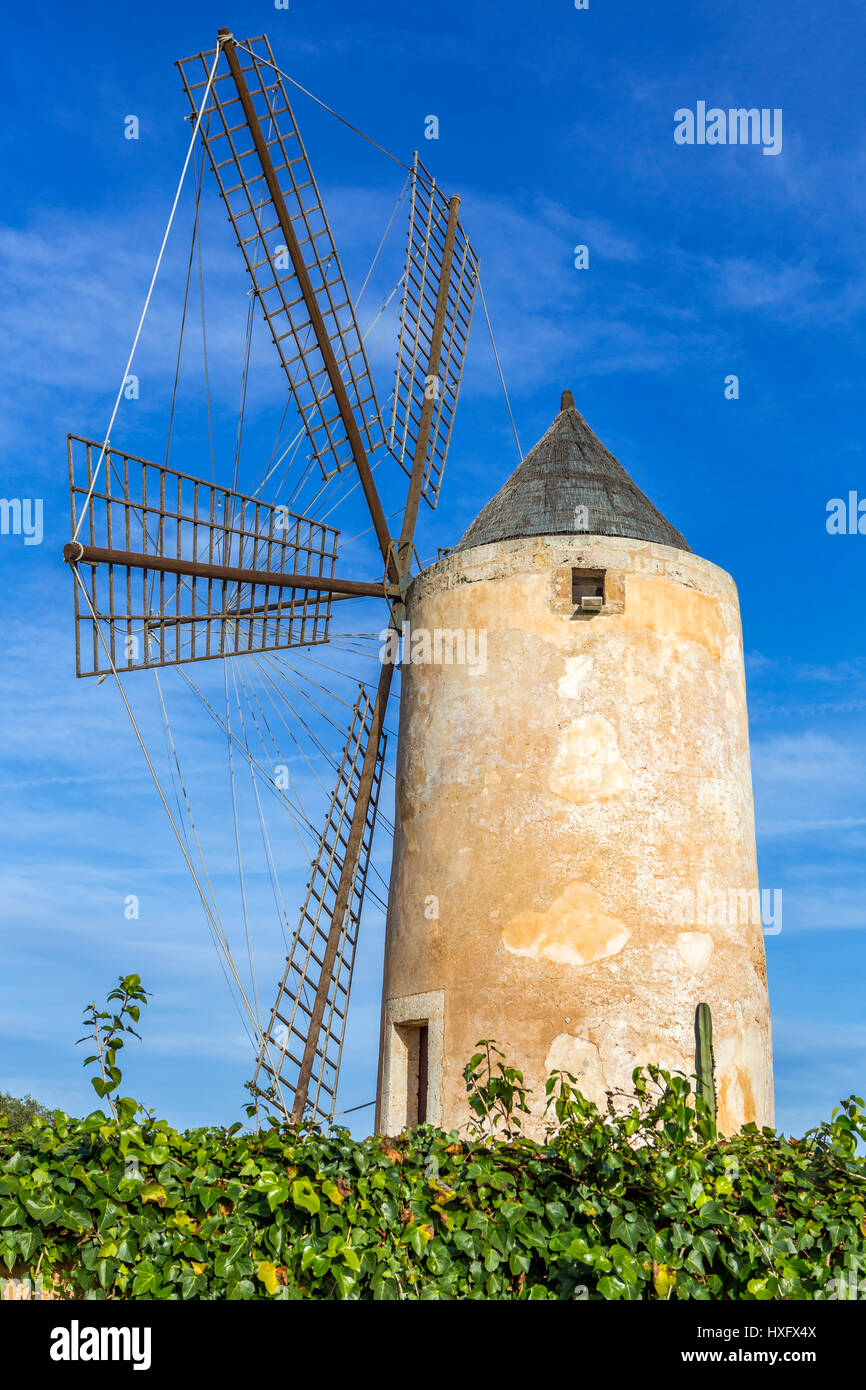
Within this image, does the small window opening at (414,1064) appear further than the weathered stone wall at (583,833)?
Yes

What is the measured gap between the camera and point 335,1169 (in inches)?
198

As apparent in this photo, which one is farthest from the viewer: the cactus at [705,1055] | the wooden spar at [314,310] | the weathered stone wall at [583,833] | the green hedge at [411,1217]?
the wooden spar at [314,310]

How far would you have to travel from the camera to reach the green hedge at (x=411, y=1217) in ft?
15.5

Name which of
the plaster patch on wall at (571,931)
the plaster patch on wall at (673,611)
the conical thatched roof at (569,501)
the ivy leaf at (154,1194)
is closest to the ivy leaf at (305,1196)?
the ivy leaf at (154,1194)

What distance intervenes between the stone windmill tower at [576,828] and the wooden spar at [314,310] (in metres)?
1.89

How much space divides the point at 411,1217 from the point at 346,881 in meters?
5.05

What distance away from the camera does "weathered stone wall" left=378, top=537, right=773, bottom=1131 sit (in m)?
7.49

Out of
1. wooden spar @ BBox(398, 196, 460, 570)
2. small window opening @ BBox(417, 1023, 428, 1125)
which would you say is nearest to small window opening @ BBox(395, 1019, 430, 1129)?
small window opening @ BBox(417, 1023, 428, 1125)

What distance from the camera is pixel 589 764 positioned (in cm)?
786

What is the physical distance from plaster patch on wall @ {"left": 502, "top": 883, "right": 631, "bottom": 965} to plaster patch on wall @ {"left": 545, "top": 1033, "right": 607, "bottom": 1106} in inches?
16.7

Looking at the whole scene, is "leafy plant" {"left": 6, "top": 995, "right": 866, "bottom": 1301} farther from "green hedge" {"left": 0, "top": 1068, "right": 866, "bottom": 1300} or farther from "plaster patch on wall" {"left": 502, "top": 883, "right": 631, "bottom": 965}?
"plaster patch on wall" {"left": 502, "top": 883, "right": 631, "bottom": 965}

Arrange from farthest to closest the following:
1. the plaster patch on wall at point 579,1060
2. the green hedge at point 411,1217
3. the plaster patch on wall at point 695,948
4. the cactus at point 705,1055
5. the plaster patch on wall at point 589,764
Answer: the plaster patch on wall at point 589,764
the plaster patch on wall at point 695,948
the plaster patch on wall at point 579,1060
the cactus at point 705,1055
the green hedge at point 411,1217

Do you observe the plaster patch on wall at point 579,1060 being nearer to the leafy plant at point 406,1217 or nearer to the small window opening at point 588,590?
the leafy plant at point 406,1217

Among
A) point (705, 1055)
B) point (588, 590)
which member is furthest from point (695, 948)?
point (588, 590)
